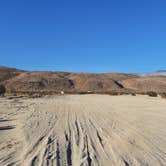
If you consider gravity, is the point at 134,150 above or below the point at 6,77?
below

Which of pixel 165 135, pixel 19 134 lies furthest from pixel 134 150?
pixel 19 134

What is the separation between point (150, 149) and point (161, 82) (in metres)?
126

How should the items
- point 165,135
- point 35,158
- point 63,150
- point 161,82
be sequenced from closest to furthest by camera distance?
point 35,158 < point 63,150 < point 165,135 < point 161,82

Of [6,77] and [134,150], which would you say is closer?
[134,150]

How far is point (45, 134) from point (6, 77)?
12978 cm

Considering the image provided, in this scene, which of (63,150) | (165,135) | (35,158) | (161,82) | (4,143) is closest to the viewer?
(35,158)

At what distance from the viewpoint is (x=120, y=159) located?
8.39m

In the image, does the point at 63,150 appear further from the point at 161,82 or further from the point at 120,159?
the point at 161,82

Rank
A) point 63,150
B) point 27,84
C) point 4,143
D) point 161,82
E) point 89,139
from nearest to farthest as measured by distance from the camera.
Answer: point 63,150
point 4,143
point 89,139
point 27,84
point 161,82

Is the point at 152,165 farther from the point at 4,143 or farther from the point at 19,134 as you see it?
the point at 19,134

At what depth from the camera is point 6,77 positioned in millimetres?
139375

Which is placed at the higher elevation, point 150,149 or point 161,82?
point 161,82

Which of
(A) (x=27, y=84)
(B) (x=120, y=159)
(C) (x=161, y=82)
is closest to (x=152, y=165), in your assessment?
(B) (x=120, y=159)

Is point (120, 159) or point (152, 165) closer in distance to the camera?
point (152, 165)
